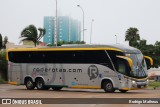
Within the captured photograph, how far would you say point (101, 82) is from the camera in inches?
1270

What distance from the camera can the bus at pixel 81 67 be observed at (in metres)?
31.3

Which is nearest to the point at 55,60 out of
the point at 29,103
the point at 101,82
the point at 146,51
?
the point at 101,82

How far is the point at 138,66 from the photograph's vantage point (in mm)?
31781

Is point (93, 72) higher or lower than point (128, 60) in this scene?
lower

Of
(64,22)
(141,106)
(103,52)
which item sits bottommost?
(141,106)

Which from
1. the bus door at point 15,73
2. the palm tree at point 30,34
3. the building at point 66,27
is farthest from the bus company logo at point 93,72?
the building at point 66,27

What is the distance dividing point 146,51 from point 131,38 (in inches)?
306

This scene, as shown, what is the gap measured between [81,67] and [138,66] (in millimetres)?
4153

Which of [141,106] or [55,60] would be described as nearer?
[141,106]

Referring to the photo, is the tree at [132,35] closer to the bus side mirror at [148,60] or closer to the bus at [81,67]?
the bus at [81,67]

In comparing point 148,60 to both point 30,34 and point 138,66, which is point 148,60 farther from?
point 30,34

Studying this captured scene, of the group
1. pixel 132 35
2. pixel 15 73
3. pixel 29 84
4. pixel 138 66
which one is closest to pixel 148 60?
pixel 138 66

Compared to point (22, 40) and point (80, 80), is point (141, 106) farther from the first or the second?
point (22, 40)

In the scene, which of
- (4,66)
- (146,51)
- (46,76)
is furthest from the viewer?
(146,51)
